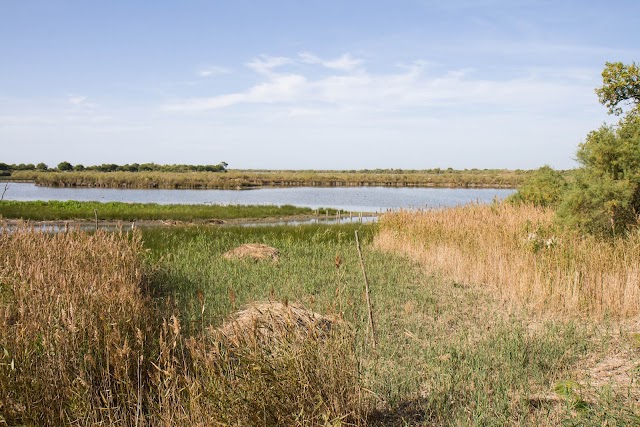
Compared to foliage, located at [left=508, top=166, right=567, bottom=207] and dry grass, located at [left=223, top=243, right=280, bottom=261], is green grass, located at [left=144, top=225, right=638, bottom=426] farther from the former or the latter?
foliage, located at [left=508, top=166, right=567, bottom=207]

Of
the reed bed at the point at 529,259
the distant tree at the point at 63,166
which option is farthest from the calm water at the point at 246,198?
the distant tree at the point at 63,166

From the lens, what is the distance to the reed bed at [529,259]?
809 cm

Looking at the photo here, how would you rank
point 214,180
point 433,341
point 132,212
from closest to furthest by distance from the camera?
point 433,341 < point 132,212 < point 214,180

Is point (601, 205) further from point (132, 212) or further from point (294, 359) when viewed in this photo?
point (132, 212)

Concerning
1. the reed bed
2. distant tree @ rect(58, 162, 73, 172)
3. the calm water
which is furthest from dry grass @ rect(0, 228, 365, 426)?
distant tree @ rect(58, 162, 73, 172)

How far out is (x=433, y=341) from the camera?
22.2ft

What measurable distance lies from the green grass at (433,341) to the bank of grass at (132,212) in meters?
19.2

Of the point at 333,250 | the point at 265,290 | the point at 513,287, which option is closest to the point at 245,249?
the point at 333,250

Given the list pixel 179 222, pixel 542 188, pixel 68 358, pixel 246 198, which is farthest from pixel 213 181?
pixel 68 358

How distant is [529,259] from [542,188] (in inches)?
422

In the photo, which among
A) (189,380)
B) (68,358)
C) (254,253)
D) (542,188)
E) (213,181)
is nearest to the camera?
(189,380)

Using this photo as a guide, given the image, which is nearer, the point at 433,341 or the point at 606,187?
the point at 433,341

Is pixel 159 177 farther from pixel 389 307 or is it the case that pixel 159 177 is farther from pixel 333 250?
pixel 389 307

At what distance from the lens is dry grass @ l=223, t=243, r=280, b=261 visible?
13247mm
